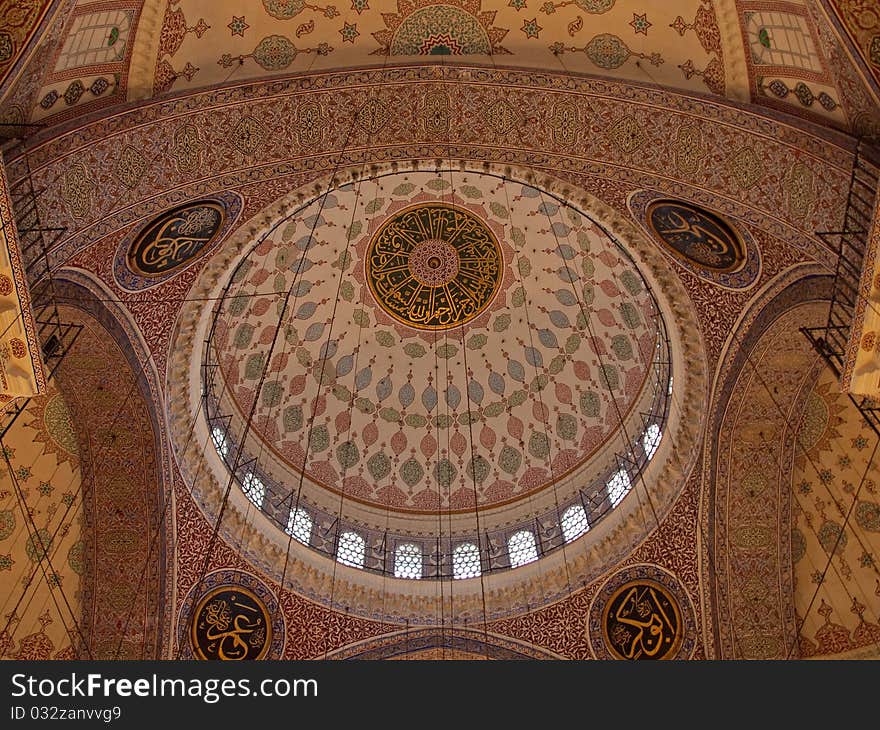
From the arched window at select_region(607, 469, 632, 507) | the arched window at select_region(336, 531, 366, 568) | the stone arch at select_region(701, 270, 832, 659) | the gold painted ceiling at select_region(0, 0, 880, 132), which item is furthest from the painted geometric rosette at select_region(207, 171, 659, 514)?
the gold painted ceiling at select_region(0, 0, 880, 132)

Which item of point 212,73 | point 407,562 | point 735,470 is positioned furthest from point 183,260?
point 735,470

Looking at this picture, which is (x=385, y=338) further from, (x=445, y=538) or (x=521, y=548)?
(x=521, y=548)

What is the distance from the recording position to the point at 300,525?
1105 centimetres

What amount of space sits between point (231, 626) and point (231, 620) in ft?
0.21

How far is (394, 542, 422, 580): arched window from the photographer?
11125 mm

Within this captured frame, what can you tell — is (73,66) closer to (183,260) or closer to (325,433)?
(183,260)

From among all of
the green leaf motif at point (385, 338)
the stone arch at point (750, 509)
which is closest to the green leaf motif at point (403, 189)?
the green leaf motif at point (385, 338)

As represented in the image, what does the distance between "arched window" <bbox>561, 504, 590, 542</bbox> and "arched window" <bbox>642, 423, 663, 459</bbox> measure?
3.86ft

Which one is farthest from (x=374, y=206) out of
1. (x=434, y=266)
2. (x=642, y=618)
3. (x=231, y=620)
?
(x=642, y=618)

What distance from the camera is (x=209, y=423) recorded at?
33.7 ft

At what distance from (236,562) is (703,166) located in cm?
647

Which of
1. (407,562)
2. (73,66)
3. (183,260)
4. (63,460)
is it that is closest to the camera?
(73,66)

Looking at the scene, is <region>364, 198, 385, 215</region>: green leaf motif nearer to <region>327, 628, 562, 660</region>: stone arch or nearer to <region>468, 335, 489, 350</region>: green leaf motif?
<region>468, 335, 489, 350</region>: green leaf motif

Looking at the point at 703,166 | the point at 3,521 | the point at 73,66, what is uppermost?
the point at 73,66
